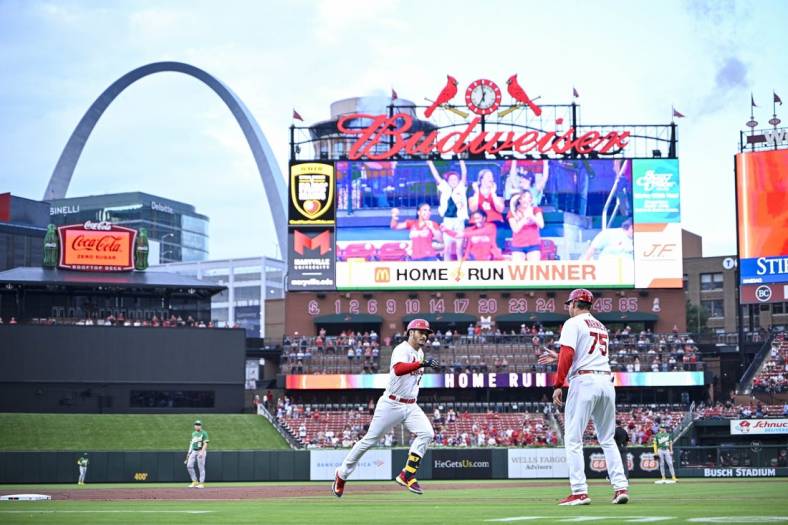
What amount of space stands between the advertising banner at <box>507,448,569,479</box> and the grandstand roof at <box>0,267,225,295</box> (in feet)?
75.4

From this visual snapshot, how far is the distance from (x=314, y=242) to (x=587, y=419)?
159 feet

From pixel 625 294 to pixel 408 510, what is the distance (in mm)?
50707

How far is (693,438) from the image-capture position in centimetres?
5209

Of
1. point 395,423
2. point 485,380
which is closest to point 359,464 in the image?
point 485,380

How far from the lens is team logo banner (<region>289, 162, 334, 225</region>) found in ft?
203

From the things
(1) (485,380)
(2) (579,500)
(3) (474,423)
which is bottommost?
(3) (474,423)

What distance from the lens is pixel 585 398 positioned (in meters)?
13.9

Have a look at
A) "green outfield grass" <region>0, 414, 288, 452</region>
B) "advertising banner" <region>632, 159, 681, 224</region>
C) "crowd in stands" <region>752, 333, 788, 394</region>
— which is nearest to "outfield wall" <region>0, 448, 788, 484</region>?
"green outfield grass" <region>0, 414, 288, 452</region>

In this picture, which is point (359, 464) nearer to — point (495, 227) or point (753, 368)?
point (495, 227)

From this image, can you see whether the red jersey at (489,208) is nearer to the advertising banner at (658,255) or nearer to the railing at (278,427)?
the advertising banner at (658,255)

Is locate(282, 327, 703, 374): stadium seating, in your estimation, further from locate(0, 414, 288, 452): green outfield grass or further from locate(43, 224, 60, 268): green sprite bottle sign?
locate(43, 224, 60, 268): green sprite bottle sign

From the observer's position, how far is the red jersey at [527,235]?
2420 inches

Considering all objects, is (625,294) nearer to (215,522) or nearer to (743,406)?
(743,406)

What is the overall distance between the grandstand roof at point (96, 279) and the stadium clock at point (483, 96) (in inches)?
707
